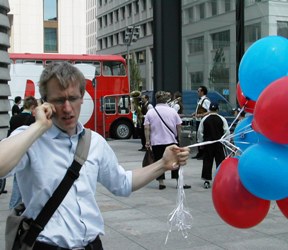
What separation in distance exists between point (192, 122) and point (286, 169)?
1263 centimetres

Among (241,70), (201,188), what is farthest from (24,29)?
(241,70)

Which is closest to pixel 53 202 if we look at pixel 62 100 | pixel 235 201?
pixel 62 100

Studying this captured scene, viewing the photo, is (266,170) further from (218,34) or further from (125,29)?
(125,29)

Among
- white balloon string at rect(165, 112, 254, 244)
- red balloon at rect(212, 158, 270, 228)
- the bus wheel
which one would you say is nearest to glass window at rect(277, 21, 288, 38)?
the bus wheel

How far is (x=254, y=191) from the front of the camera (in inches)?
107

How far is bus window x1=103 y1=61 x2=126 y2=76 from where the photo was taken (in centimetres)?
2347

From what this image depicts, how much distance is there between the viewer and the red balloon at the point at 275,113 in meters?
2.53

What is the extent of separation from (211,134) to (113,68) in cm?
1494

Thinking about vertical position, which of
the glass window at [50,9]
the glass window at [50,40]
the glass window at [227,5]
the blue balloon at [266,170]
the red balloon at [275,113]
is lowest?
the blue balloon at [266,170]

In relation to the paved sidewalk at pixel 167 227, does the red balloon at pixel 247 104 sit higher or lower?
higher

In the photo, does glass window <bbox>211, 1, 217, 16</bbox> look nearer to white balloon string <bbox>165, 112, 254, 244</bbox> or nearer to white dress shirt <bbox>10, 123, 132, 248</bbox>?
white balloon string <bbox>165, 112, 254, 244</bbox>

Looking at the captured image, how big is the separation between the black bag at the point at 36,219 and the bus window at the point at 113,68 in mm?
21093

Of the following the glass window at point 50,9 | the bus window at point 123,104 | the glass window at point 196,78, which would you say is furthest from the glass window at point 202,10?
the glass window at point 50,9

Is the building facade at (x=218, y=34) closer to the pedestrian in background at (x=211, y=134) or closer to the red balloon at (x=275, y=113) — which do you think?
the pedestrian in background at (x=211, y=134)
